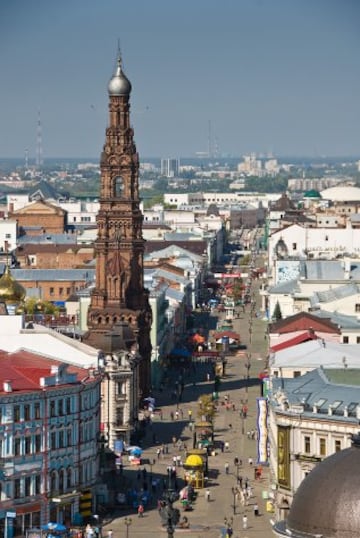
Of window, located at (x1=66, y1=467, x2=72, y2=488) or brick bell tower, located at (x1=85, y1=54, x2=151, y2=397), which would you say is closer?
window, located at (x1=66, y1=467, x2=72, y2=488)

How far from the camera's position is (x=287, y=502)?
47781mm

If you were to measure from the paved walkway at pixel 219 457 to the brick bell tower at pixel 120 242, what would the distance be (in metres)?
3.72

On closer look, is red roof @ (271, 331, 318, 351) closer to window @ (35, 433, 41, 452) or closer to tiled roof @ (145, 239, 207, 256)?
window @ (35, 433, 41, 452)

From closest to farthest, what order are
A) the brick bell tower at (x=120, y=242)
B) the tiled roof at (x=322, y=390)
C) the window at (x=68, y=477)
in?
the tiled roof at (x=322, y=390), the window at (x=68, y=477), the brick bell tower at (x=120, y=242)

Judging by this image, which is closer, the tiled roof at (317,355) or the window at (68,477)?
the window at (68,477)

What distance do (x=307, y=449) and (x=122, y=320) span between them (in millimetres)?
28534

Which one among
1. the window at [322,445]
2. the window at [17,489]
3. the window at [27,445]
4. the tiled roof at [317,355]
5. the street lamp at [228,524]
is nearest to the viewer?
the window at [322,445]

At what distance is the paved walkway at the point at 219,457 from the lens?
51.4m

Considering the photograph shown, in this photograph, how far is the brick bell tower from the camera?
7706 cm

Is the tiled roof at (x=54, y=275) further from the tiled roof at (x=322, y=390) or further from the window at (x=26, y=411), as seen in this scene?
the window at (x=26, y=411)

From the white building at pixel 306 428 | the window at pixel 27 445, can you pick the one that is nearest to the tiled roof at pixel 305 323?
the white building at pixel 306 428

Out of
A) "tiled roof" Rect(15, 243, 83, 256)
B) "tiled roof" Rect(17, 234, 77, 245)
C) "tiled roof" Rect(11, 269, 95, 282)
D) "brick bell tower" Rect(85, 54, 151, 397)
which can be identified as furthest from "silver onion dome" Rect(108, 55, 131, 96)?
"tiled roof" Rect(17, 234, 77, 245)

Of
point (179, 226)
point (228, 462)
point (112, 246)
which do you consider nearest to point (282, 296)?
point (112, 246)

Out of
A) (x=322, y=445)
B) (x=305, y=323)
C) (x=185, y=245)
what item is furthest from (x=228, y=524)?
(x=185, y=245)
